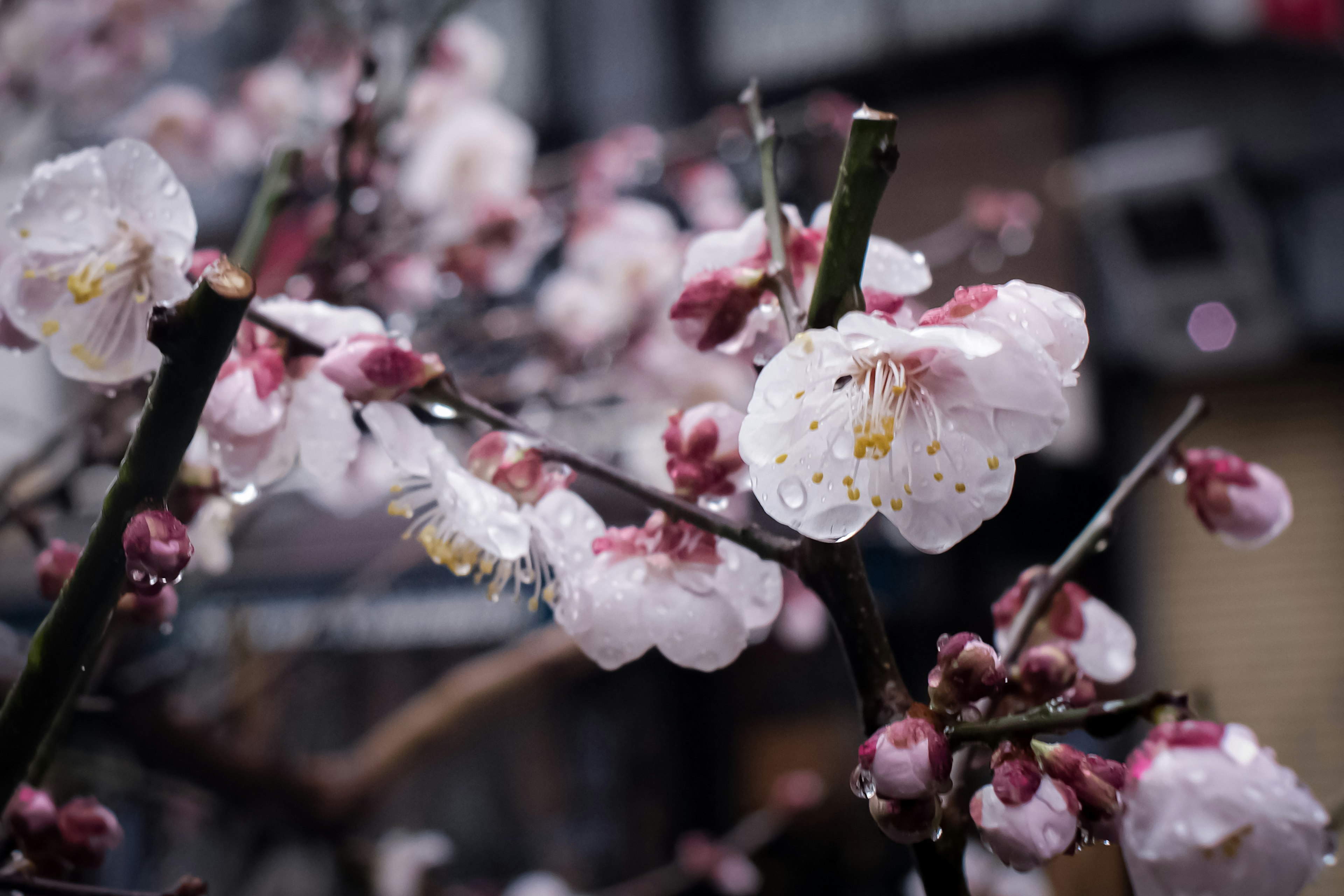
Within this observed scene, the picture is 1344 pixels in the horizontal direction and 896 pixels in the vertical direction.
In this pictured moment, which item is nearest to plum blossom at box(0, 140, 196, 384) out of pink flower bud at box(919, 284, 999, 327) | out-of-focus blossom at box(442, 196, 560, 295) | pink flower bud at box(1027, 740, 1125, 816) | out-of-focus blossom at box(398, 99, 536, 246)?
pink flower bud at box(919, 284, 999, 327)

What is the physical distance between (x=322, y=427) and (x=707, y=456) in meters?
0.23

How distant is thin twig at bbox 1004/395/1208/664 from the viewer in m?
0.55

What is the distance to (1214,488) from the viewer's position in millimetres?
585

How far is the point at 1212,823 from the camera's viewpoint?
0.41 metres

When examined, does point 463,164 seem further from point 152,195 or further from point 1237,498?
point 1237,498

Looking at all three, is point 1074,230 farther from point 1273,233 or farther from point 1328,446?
point 1328,446

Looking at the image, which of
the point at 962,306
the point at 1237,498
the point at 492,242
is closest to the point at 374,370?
the point at 962,306

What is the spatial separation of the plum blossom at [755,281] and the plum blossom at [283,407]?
0.19 meters

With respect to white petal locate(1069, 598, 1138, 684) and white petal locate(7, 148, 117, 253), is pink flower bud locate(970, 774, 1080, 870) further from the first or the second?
white petal locate(7, 148, 117, 253)

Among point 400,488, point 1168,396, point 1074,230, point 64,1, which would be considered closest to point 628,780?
point 1168,396

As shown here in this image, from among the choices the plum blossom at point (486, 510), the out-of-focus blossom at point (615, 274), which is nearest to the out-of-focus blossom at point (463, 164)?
the out-of-focus blossom at point (615, 274)

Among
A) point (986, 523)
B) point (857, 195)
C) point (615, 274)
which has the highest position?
point (857, 195)

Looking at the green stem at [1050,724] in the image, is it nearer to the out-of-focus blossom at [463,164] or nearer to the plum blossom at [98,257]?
the plum blossom at [98,257]

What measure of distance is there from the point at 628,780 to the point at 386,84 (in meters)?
2.61
